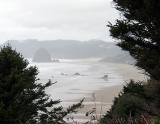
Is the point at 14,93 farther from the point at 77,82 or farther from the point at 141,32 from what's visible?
the point at 77,82

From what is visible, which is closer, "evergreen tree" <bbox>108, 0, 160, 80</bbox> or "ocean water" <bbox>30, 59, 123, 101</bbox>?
"evergreen tree" <bbox>108, 0, 160, 80</bbox>

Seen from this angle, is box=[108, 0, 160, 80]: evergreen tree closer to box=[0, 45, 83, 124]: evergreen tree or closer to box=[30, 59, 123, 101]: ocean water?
box=[0, 45, 83, 124]: evergreen tree

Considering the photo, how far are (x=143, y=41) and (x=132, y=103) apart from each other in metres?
5.81

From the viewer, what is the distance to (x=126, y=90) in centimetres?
2350

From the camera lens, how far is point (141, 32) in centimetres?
1282

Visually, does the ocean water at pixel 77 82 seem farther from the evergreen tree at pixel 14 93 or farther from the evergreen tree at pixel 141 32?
the evergreen tree at pixel 141 32

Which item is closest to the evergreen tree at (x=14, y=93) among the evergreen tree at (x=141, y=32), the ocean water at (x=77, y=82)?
the evergreen tree at (x=141, y=32)

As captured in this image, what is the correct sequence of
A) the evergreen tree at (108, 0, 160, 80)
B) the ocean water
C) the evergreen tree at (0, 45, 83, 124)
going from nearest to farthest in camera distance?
the evergreen tree at (108, 0, 160, 80)
the evergreen tree at (0, 45, 83, 124)
the ocean water

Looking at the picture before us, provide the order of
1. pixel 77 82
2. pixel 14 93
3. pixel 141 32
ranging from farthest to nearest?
pixel 77 82, pixel 14 93, pixel 141 32

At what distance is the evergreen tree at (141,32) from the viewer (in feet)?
39.1

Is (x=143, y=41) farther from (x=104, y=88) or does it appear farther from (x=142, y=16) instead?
(x=104, y=88)

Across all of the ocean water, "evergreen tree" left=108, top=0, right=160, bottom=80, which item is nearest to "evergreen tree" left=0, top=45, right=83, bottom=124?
"evergreen tree" left=108, top=0, right=160, bottom=80

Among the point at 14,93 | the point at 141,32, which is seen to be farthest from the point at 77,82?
the point at 141,32

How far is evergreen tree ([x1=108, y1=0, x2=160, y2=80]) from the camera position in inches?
469
